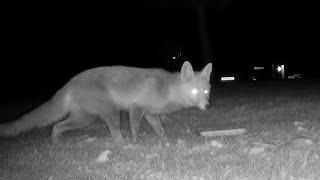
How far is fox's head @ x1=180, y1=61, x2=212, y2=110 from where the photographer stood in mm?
9852

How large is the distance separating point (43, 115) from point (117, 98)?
66.2 inches

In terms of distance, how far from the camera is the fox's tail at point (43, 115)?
30.5 ft

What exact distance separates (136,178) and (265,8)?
41522mm

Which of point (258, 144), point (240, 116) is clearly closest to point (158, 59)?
point (240, 116)

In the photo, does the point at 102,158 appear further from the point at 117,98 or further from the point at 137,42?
the point at 137,42

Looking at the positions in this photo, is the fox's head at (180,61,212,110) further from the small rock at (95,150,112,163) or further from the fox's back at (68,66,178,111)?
the small rock at (95,150,112,163)

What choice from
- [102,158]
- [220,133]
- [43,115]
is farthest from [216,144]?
[43,115]

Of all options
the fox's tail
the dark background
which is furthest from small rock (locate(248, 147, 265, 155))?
the dark background

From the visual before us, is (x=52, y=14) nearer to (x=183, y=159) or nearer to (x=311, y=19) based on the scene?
(x=311, y=19)

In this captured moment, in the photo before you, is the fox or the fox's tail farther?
the fox

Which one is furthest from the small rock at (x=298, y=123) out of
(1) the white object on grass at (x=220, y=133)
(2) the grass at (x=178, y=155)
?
(1) the white object on grass at (x=220, y=133)

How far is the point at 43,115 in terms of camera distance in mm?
9727

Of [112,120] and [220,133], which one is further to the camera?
[220,133]

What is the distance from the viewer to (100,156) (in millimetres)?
7277
